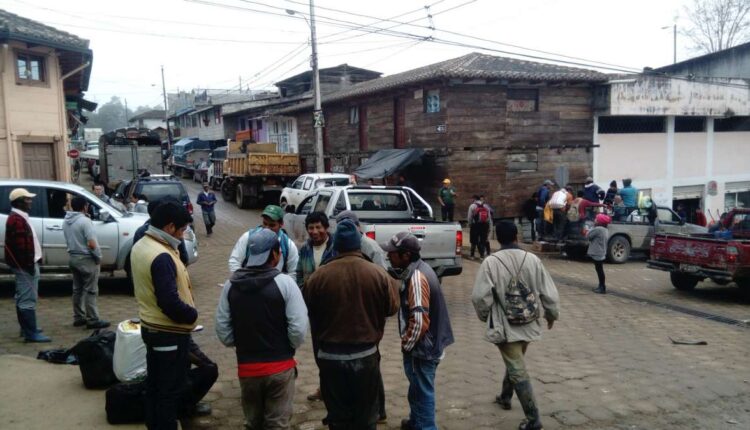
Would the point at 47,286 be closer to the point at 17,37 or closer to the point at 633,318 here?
the point at 17,37

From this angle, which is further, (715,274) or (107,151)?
(107,151)

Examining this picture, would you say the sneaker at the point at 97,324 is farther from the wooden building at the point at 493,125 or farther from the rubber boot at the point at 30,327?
the wooden building at the point at 493,125

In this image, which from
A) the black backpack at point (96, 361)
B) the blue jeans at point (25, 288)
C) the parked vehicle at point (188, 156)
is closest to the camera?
the black backpack at point (96, 361)

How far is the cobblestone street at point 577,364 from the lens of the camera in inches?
199

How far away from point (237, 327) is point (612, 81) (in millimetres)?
20033

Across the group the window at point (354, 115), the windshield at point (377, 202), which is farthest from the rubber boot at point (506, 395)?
the window at point (354, 115)

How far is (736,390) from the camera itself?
583 centimetres

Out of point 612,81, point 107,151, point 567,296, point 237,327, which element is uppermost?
point 612,81

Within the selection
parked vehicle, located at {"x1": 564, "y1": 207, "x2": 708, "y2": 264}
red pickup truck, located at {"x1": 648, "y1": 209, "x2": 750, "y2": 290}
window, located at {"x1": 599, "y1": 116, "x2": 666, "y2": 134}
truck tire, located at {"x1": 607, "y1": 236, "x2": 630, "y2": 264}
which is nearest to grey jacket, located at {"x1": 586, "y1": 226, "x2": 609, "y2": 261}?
red pickup truck, located at {"x1": 648, "y1": 209, "x2": 750, "y2": 290}

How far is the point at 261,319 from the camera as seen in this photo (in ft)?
11.5

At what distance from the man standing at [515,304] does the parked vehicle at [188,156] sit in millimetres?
36333

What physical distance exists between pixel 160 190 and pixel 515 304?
522 inches

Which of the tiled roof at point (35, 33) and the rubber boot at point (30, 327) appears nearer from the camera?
the rubber boot at point (30, 327)

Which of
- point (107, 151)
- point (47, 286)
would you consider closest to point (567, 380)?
point (47, 286)
